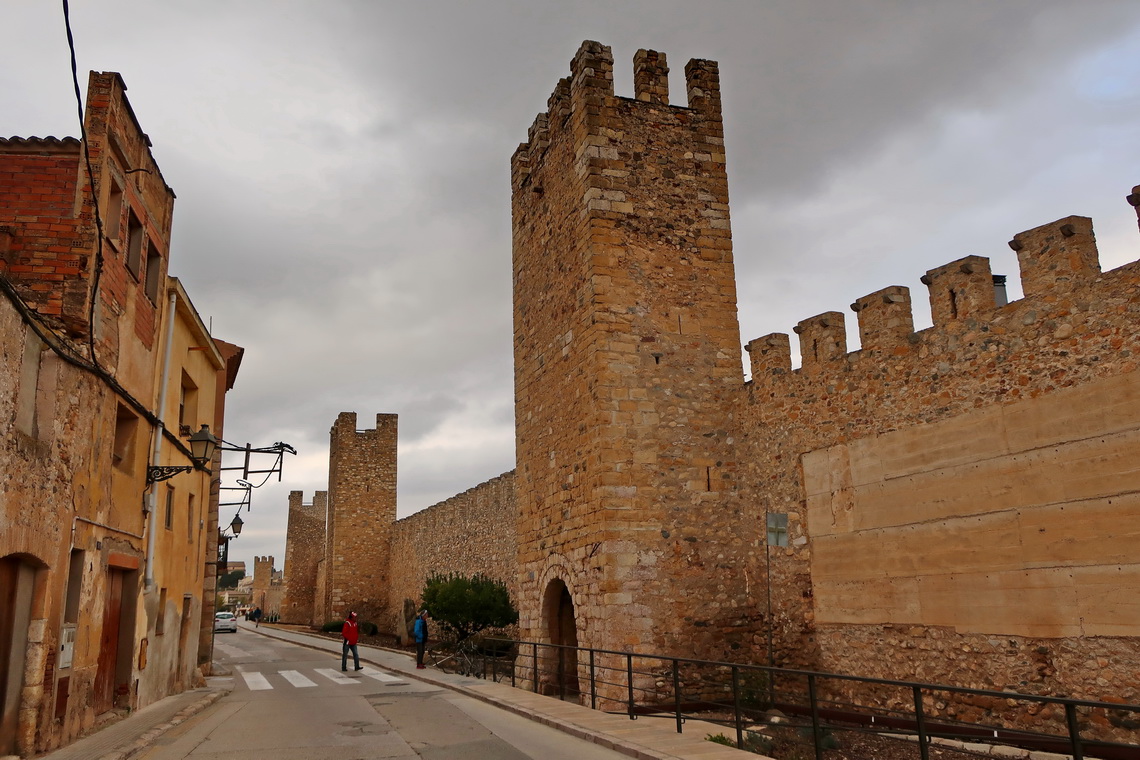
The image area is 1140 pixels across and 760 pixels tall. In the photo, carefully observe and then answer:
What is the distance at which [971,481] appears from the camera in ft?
28.9

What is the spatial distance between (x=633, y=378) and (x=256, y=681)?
31.6 feet

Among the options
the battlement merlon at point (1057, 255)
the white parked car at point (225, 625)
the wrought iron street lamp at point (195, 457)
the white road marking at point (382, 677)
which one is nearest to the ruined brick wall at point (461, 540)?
the white road marking at point (382, 677)

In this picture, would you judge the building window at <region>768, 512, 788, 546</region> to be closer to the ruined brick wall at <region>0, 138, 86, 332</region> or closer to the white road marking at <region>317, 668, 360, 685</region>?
the ruined brick wall at <region>0, 138, 86, 332</region>

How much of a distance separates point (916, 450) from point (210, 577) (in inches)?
565

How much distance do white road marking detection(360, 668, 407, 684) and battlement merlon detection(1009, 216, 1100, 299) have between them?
12.0 m

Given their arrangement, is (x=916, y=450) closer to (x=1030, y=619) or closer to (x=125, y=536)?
(x=1030, y=619)

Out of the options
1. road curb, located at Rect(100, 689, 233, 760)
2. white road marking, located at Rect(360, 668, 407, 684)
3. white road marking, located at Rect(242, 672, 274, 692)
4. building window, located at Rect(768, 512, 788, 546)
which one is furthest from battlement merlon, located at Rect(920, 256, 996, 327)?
white road marking, located at Rect(242, 672, 274, 692)

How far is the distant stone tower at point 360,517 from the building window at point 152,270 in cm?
2470

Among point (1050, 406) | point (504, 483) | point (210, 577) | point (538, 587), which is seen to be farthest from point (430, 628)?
point (1050, 406)

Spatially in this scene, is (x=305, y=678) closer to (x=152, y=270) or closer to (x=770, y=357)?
(x=152, y=270)

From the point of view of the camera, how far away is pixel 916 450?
374 inches

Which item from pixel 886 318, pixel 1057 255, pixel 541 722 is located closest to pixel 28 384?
pixel 541 722

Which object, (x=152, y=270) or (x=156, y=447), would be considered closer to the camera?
(x=156, y=447)

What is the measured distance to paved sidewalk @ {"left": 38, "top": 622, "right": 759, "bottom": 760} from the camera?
773cm
